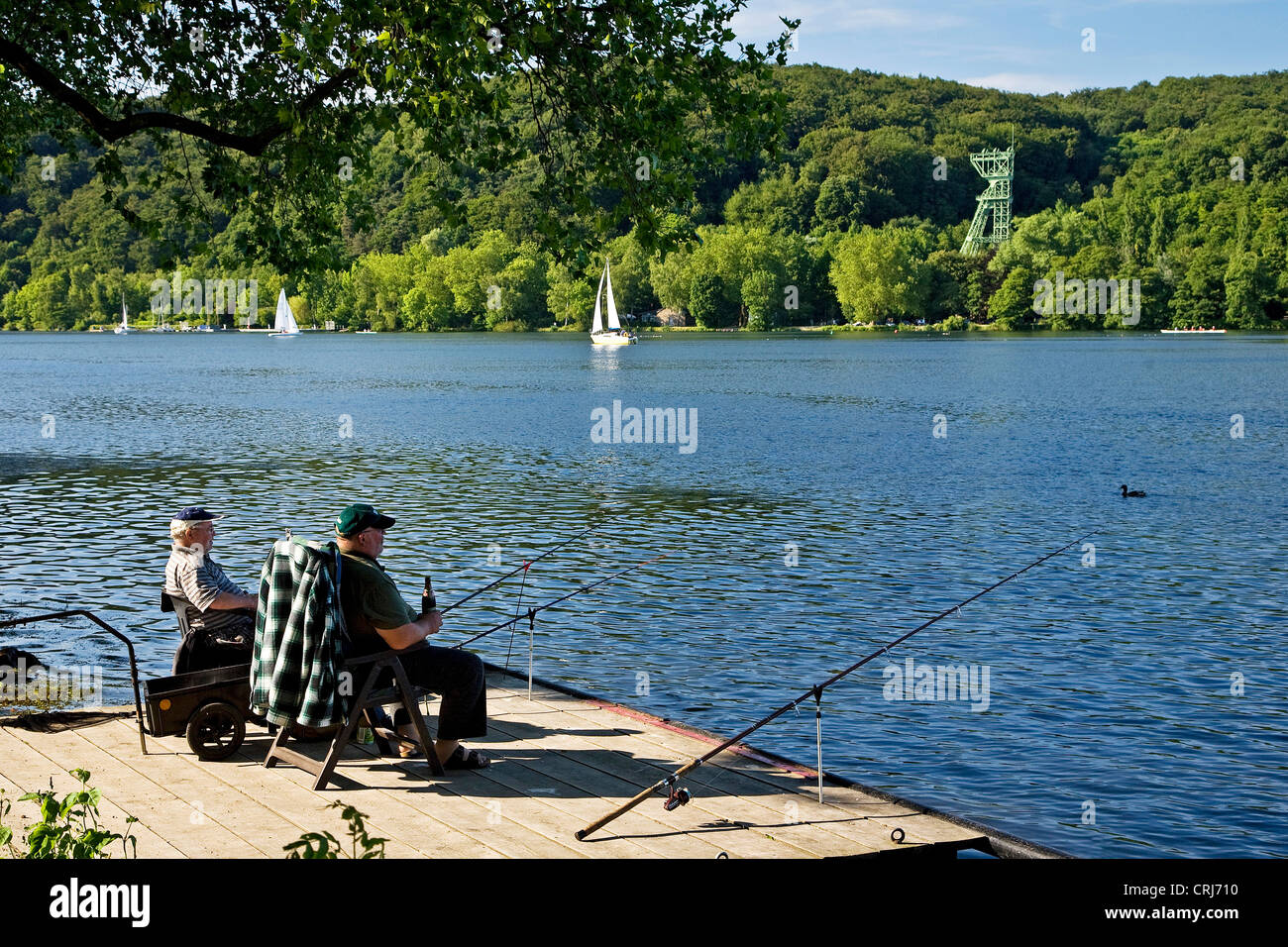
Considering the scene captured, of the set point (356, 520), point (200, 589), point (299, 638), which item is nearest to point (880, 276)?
point (200, 589)

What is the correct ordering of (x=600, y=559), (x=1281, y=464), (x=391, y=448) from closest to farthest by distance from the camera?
1. (x=600, y=559)
2. (x=1281, y=464)
3. (x=391, y=448)

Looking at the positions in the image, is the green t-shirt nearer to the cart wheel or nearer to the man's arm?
the man's arm

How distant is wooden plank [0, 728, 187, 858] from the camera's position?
7113mm

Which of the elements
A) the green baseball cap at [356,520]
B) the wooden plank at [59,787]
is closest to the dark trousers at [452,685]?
the green baseball cap at [356,520]

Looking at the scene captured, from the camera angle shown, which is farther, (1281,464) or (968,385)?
(968,385)

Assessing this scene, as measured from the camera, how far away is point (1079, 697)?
48.1ft

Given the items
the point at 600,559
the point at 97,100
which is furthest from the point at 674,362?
the point at 97,100

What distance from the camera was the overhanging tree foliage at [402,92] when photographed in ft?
38.2

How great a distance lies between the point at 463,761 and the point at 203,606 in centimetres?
222

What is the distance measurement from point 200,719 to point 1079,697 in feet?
31.1

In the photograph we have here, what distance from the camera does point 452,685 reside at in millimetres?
8609

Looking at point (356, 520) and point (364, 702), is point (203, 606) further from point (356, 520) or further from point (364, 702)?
point (364, 702)
